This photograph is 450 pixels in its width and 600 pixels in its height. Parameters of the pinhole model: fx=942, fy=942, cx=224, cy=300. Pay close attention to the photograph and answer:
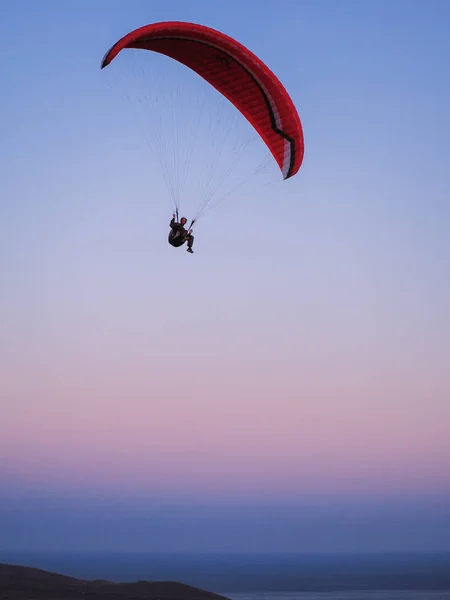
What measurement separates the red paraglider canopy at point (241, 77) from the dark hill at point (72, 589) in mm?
15996

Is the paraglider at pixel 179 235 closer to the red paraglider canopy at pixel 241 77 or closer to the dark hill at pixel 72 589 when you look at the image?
the red paraglider canopy at pixel 241 77

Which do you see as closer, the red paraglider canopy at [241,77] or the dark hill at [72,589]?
the red paraglider canopy at [241,77]

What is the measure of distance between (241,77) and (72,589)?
Result: 62.3 feet

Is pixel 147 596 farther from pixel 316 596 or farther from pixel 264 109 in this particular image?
pixel 316 596

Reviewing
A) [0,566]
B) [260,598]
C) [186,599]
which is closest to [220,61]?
[186,599]

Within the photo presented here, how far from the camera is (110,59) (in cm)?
2309

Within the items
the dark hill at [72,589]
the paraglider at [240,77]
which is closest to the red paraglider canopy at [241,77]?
the paraglider at [240,77]

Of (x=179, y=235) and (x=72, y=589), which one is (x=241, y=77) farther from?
(x=72, y=589)

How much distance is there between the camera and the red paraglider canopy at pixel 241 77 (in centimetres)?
2486

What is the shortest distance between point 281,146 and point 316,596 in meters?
56.9

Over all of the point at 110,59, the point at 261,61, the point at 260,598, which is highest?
the point at 261,61

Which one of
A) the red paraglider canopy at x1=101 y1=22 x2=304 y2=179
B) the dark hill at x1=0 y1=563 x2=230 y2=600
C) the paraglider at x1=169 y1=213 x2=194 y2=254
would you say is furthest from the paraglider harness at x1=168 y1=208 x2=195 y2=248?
the dark hill at x1=0 y1=563 x2=230 y2=600

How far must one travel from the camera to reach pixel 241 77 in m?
26.3

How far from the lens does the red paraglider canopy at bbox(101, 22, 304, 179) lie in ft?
81.6
